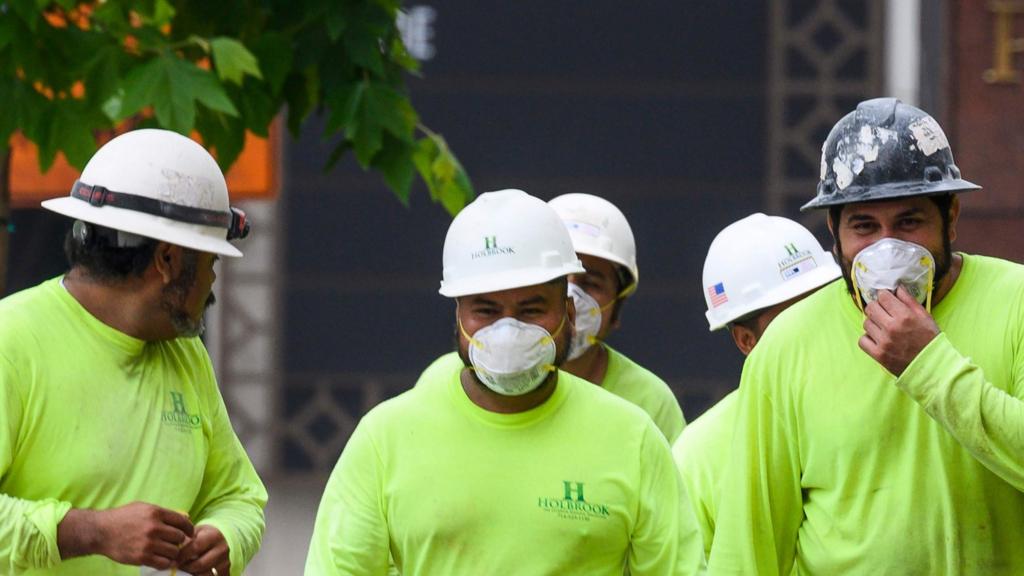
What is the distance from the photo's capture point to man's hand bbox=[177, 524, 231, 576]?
4344 mm

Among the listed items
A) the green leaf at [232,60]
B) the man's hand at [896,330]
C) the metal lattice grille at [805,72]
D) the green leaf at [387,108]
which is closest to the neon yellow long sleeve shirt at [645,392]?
the green leaf at [387,108]

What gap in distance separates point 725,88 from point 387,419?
25.0ft

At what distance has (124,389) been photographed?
4398 mm

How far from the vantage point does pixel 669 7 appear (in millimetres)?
11828

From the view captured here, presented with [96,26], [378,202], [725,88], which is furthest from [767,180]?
[96,26]

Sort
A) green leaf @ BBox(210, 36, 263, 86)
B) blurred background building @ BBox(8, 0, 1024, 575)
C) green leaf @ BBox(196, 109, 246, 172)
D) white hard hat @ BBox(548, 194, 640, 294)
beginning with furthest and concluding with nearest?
blurred background building @ BBox(8, 0, 1024, 575) → white hard hat @ BBox(548, 194, 640, 294) → green leaf @ BBox(196, 109, 246, 172) → green leaf @ BBox(210, 36, 263, 86)

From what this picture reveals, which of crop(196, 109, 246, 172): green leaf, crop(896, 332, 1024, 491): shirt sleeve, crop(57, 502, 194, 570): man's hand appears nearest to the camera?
crop(896, 332, 1024, 491): shirt sleeve

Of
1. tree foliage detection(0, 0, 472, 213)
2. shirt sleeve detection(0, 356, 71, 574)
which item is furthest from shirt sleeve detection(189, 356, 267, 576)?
tree foliage detection(0, 0, 472, 213)

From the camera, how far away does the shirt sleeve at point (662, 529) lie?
438cm

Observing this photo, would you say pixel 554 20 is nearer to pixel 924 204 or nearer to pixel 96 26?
pixel 96 26

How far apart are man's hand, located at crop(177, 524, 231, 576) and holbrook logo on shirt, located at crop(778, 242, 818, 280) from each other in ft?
6.98

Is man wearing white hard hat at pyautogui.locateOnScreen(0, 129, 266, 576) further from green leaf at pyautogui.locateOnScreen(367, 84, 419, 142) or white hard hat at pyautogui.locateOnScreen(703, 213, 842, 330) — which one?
white hard hat at pyautogui.locateOnScreen(703, 213, 842, 330)

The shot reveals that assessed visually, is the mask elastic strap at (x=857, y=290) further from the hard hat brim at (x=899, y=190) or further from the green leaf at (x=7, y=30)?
the green leaf at (x=7, y=30)

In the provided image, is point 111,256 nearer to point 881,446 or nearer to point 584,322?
point 881,446
